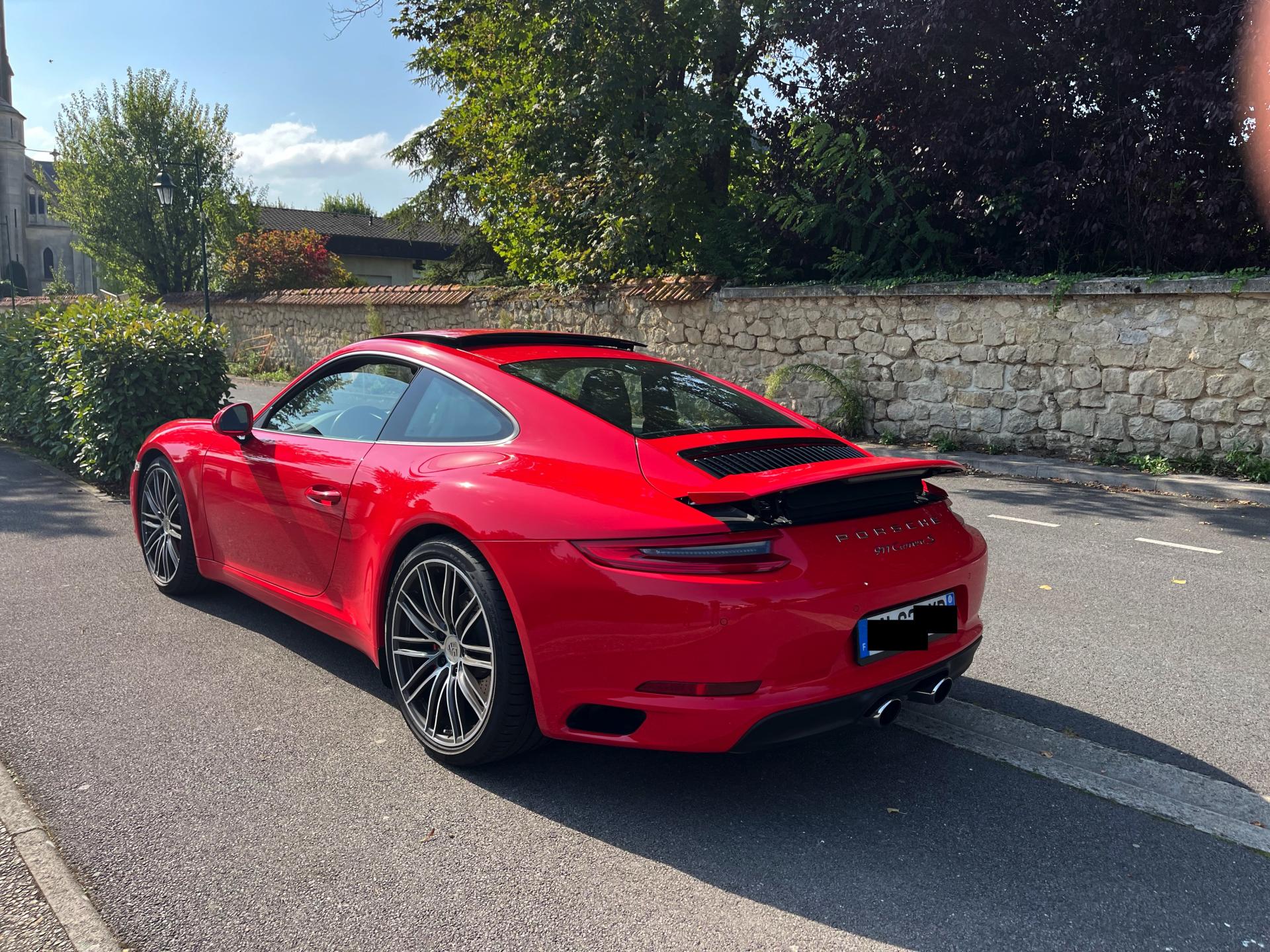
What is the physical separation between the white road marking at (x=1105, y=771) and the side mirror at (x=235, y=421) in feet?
9.97

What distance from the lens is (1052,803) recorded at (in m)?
3.03

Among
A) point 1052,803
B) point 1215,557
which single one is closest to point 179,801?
point 1052,803

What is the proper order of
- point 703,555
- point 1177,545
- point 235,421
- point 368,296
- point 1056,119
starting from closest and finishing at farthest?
point 703,555, point 235,421, point 1177,545, point 1056,119, point 368,296

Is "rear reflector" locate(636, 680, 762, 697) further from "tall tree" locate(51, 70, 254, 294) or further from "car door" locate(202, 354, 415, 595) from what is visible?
"tall tree" locate(51, 70, 254, 294)

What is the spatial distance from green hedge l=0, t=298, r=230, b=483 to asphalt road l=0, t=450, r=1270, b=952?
4.13m

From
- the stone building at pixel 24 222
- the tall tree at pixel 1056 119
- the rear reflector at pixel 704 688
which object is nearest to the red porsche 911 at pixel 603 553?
the rear reflector at pixel 704 688

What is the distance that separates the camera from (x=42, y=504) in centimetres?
798

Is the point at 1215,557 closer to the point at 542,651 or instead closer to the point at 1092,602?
the point at 1092,602

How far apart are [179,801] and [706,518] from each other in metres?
1.84

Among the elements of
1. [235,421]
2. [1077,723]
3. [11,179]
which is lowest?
[1077,723]

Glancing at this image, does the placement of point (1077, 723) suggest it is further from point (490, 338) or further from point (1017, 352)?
point (1017, 352)

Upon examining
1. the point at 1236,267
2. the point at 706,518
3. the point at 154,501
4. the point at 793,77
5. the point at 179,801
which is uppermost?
the point at 793,77

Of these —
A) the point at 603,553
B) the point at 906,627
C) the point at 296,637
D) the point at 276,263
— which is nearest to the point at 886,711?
the point at 906,627

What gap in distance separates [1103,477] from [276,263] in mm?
22451
